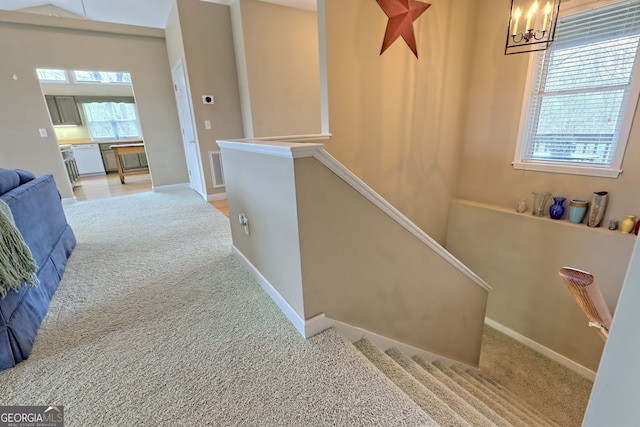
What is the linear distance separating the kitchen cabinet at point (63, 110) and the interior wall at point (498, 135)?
8.71 metres

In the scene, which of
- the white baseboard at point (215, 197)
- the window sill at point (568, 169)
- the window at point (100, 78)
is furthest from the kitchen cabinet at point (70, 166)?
the window sill at point (568, 169)

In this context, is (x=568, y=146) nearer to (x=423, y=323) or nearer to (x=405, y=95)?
(x=405, y=95)

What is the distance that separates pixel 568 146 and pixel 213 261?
3522 millimetres

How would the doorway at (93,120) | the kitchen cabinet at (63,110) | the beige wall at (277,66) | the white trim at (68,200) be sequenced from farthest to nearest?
the kitchen cabinet at (63,110), the doorway at (93,120), the white trim at (68,200), the beige wall at (277,66)

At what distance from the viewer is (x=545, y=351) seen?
9.77 feet

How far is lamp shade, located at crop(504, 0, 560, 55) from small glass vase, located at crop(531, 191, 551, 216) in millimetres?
1371

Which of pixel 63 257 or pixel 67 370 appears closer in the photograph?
pixel 67 370

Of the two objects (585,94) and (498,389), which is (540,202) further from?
(498,389)

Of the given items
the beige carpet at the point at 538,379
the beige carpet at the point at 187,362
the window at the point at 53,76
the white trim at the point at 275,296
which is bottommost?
the beige carpet at the point at 538,379

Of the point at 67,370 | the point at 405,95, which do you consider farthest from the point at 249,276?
the point at 405,95

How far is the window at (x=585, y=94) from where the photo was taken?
2.33 meters

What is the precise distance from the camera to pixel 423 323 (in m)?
2.06

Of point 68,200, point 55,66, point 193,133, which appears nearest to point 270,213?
point 193,133

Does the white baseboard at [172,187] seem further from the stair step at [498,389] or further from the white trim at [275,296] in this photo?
the stair step at [498,389]
